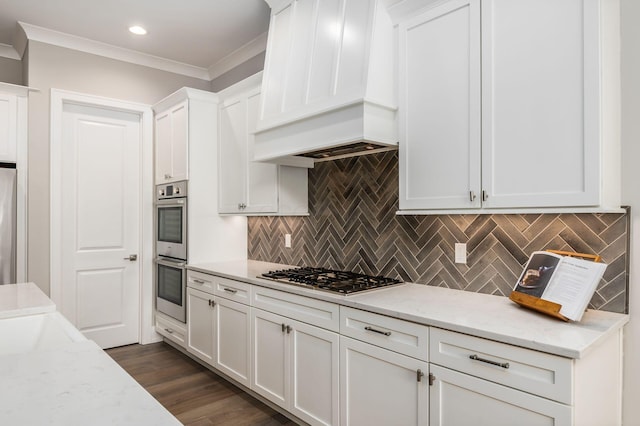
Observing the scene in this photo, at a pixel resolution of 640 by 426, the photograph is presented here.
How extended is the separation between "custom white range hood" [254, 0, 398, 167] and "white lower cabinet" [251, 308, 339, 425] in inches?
42.4

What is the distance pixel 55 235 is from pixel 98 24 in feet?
6.07

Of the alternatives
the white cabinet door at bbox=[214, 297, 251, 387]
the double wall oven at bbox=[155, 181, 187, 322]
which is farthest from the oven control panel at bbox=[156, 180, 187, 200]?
the white cabinet door at bbox=[214, 297, 251, 387]

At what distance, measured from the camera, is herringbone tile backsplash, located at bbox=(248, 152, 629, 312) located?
1.86m

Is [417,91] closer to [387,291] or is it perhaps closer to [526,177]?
[526,177]

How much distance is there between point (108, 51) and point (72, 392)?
153 inches

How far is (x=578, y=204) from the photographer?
1633 millimetres

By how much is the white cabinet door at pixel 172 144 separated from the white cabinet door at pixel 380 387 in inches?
91.3

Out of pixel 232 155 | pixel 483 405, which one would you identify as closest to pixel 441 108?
pixel 483 405

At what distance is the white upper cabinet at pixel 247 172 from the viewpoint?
3.18 meters

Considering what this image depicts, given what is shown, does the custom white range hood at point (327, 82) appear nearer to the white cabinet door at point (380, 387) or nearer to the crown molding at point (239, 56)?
the crown molding at point (239, 56)

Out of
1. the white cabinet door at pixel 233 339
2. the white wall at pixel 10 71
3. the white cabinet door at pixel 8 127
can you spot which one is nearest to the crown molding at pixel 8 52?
the white wall at pixel 10 71

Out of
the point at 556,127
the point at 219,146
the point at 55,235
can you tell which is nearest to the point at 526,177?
the point at 556,127

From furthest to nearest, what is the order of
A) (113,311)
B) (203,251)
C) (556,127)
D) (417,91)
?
1. (113,311)
2. (203,251)
3. (417,91)
4. (556,127)

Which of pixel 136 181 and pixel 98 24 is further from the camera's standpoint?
pixel 136 181
